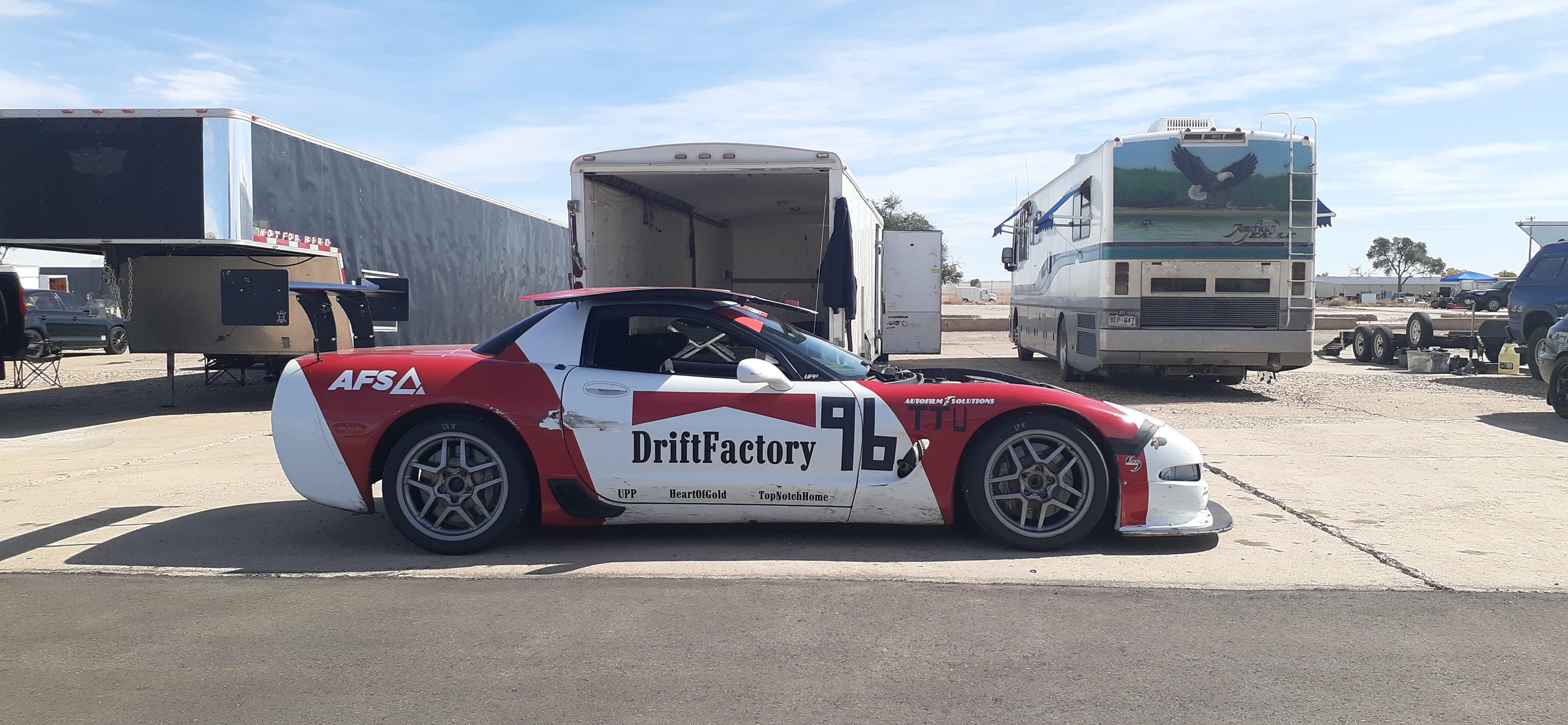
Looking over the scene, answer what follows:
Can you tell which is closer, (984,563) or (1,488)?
(984,563)

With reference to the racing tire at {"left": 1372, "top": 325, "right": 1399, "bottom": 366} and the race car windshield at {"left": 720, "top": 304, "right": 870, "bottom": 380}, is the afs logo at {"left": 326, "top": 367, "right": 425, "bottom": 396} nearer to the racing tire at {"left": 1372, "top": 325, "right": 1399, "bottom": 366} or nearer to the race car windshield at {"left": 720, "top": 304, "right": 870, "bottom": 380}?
the race car windshield at {"left": 720, "top": 304, "right": 870, "bottom": 380}

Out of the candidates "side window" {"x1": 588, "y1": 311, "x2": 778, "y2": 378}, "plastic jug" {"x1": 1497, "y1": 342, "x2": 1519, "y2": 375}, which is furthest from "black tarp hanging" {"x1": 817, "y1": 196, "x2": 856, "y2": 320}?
"plastic jug" {"x1": 1497, "y1": 342, "x2": 1519, "y2": 375}

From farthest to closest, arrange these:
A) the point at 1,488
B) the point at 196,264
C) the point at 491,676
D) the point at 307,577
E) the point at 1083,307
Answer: the point at 1083,307, the point at 196,264, the point at 1,488, the point at 307,577, the point at 491,676

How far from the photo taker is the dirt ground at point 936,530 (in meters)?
4.72

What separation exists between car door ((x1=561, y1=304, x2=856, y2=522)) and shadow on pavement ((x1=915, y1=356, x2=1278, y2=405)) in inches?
242

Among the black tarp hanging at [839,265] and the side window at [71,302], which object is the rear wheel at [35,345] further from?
the black tarp hanging at [839,265]

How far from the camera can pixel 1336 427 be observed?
31.7 feet

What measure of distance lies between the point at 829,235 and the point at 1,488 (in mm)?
6802

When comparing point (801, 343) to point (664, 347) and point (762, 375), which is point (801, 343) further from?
point (664, 347)

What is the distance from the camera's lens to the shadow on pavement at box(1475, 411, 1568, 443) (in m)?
9.10

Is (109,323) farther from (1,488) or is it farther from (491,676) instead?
(491,676)

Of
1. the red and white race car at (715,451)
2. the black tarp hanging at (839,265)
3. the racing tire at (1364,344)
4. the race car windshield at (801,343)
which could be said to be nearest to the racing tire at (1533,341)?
the racing tire at (1364,344)

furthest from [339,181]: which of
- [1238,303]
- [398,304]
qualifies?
[1238,303]

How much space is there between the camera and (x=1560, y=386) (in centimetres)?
1012
